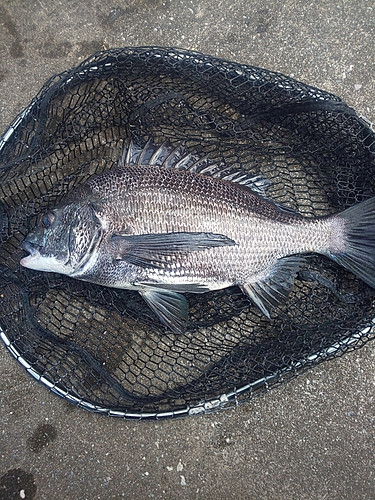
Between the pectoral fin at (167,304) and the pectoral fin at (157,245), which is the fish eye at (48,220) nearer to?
the pectoral fin at (157,245)

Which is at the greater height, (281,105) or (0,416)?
(281,105)

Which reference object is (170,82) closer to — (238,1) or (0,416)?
(238,1)

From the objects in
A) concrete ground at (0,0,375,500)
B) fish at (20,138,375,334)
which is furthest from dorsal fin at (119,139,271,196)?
concrete ground at (0,0,375,500)

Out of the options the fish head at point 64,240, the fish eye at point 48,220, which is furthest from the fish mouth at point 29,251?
the fish eye at point 48,220

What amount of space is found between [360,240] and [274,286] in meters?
0.47

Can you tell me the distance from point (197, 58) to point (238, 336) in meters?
1.47

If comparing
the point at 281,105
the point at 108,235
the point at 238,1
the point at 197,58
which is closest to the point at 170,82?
the point at 197,58

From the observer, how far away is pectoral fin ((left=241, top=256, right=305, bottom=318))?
2043 mm

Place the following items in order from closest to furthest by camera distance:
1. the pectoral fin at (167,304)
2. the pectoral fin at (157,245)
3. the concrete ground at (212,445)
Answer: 1. the pectoral fin at (157,245)
2. the pectoral fin at (167,304)
3. the concrete ground at (212,445)

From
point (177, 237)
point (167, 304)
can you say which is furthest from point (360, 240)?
point (167, 304)

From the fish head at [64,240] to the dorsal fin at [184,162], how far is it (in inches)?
14.3

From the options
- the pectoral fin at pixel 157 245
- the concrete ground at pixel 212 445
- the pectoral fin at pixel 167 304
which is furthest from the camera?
the concrete ground at pixel 212 445

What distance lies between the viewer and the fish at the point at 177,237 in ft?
6.31

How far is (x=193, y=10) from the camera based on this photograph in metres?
2.45
